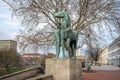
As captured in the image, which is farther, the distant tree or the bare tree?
the distant tree

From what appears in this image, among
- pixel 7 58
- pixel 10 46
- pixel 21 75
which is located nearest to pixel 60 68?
pixel 21 75

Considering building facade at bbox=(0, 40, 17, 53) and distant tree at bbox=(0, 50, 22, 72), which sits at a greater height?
building facade at bbox=(0, 40, 17, 53)

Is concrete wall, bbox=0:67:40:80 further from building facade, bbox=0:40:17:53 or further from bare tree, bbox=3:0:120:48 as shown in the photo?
building facade, bbox=0:40:17:53

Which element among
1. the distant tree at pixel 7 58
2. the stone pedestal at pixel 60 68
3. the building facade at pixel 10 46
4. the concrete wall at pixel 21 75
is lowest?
the concrete wall at pixel 21 75

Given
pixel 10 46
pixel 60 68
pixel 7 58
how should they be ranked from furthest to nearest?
pixel 10 46, pixel 7 58, pixel 60 68

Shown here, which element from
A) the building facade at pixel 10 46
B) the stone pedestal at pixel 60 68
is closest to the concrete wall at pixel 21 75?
the stone pedestal at pixel 60 68

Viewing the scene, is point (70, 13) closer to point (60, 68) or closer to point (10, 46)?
point (60, 68)

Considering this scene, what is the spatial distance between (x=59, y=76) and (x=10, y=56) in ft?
112

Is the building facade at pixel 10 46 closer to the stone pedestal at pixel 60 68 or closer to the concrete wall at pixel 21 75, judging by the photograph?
the concrete wall at pixel 21 75

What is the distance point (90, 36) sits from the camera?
99.4 ft

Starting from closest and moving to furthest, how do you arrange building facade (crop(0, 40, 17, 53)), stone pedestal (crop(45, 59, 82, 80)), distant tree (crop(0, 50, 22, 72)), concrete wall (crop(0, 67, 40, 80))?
stone pedestal (crop(45, 59, 82, 80)), concrete wall (crop(0, 67, 40, 80)), distant tree (crop(0, 50, 22, 72)), building facade (crop(0, 40, 17, 53))

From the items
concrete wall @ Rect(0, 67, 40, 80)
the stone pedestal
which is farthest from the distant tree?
the stone pedestal

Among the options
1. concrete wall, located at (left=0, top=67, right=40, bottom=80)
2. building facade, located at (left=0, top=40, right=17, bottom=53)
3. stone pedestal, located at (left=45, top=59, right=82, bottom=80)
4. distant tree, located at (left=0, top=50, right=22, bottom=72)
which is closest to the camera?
stone pedestal, located at (left=45, top=59, right=82, bottom=80)

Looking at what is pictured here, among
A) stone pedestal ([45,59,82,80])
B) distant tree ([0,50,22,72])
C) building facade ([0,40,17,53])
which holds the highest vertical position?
building facade ([0,40,17,53])
